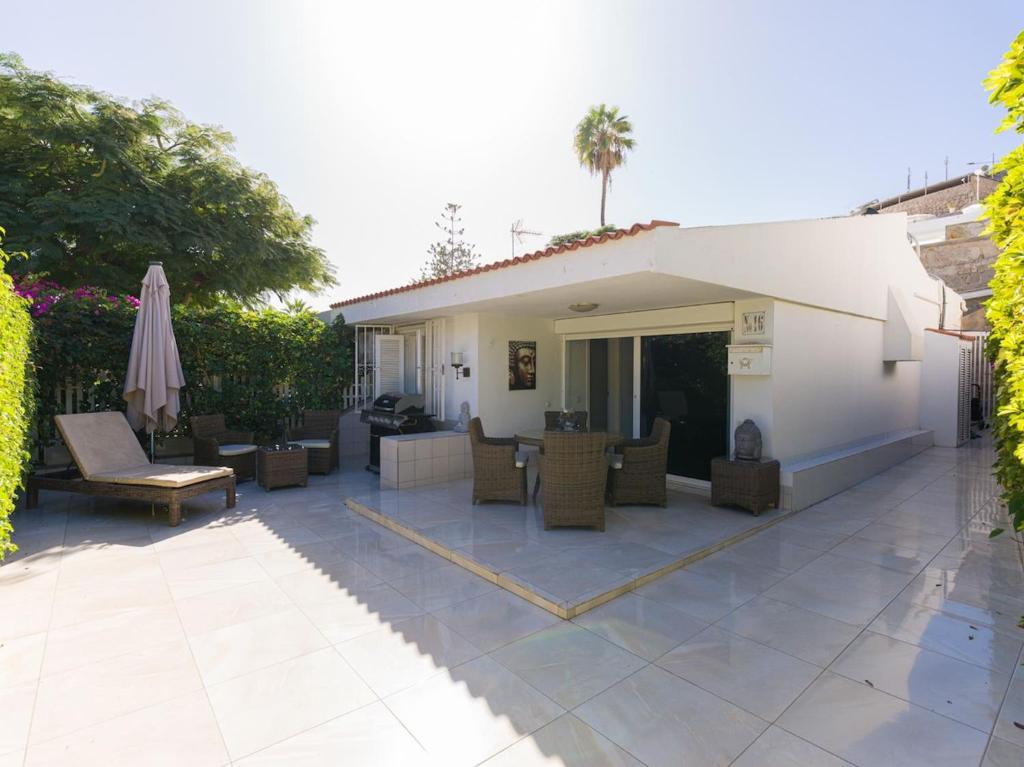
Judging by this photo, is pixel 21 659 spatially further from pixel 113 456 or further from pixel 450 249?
pixel 450 249

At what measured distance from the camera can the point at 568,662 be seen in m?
3.31

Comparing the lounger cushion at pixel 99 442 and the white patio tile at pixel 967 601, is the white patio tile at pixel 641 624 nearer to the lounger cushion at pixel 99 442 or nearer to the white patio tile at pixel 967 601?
the white patio tile at pixel 967 601

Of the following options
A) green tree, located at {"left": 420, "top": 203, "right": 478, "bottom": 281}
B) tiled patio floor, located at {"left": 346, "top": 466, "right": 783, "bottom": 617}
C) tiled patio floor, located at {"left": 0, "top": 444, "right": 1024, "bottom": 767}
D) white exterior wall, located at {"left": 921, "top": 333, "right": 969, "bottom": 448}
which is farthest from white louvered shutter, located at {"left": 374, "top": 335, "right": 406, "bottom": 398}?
green tree, located at {"left": 420, "top": 203, "right": 478, "bottom": 281}

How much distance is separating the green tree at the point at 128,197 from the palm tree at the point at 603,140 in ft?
56.1

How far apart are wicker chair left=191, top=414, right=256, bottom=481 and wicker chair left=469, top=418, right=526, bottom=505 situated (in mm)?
4561

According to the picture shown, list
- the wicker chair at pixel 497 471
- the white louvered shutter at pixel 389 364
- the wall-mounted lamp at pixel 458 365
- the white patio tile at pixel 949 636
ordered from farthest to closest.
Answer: the white louvered shutter at pixel 389 364 → the wall-mounted lamp at pixel 458 365 → the wicker chair at pixel 497 471 → the white patio tile at pixel 949 636

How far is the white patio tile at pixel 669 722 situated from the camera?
8.23 feet

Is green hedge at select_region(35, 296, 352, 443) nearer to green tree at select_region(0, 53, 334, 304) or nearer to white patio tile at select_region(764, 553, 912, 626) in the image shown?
green tree at select_region(0, 53, 334, 304)

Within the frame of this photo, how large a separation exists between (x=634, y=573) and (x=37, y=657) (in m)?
4.66

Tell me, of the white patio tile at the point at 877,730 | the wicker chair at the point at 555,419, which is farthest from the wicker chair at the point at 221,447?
the white patio tile at the point at 877,730

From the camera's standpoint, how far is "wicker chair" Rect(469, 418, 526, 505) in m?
6.76

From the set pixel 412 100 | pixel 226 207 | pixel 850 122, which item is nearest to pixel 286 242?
pixel 226 207

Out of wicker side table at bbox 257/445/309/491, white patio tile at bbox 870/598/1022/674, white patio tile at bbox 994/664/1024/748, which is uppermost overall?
wicker side table at bbox 257/445/309/491

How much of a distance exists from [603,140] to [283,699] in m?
28.4
